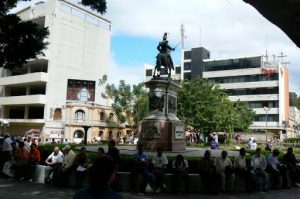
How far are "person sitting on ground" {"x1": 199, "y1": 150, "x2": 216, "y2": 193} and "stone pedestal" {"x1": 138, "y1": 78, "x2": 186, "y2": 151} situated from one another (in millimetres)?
6485

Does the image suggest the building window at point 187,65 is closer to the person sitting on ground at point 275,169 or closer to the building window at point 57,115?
the building window at point 57,115

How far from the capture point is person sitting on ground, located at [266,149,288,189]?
45.3 ft

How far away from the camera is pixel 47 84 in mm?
57094

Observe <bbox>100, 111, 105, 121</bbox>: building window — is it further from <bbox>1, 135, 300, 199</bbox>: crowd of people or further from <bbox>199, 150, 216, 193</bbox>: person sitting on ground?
<bbox>199, 150, 216, 193</bbox>: person sitting on ground

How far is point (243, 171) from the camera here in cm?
1293

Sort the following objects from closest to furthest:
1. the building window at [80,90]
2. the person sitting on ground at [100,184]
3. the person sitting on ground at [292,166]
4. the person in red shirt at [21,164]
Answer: the person sitting on ground at [100,184] → the person sitting on ground at [292,166] → the person in red shirt at [21,164] → the building window at [80,90]

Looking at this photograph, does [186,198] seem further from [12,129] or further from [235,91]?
[235,91]

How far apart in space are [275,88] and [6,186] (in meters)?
71.9

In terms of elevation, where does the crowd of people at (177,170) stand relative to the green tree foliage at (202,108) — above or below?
below

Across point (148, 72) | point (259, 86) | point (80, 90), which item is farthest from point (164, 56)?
point (148, 72)

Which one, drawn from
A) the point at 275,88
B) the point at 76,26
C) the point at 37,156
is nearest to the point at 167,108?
the point at 37,156

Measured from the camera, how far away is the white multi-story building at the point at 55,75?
56719mm

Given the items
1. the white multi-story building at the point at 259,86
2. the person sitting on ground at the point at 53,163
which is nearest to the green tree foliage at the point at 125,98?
the white multi-story building at the point at 259,86

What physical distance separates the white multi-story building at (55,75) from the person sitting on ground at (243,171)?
4455cm
